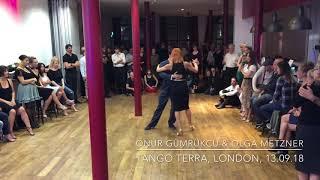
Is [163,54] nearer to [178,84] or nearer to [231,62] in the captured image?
[231,62]

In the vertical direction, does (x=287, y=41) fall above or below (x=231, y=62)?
above

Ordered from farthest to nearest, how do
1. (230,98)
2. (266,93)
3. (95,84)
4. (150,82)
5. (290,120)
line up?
1. (150,82)
2. (230,98)
3. (266,93)
4. (290,120)
5. (95,84)

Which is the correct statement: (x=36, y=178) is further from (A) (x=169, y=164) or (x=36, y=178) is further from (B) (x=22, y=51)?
(B) (x=22, y=51)

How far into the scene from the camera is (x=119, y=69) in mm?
11047

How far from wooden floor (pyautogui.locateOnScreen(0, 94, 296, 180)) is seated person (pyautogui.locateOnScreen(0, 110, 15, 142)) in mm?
157

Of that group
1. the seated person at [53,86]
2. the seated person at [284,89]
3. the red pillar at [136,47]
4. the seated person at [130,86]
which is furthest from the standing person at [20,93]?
the seated person at [284,89]

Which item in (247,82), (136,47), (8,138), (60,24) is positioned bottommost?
(8,138)

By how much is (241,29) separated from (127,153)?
6.40 m

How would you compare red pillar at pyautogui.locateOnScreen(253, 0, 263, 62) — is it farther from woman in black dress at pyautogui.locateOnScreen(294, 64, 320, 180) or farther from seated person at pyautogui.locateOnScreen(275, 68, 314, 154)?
woman in black dress at pyautogui.locateOnScreen(294, 64, 320, 180)

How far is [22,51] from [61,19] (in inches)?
85.0

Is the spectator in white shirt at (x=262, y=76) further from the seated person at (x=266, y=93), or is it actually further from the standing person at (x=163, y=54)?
the standing person at (x=163, y=54)

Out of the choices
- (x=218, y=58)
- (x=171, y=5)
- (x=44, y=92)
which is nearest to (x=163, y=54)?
(x=171, y=5)

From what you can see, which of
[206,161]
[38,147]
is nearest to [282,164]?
[206,161]

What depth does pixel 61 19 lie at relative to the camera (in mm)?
9836
